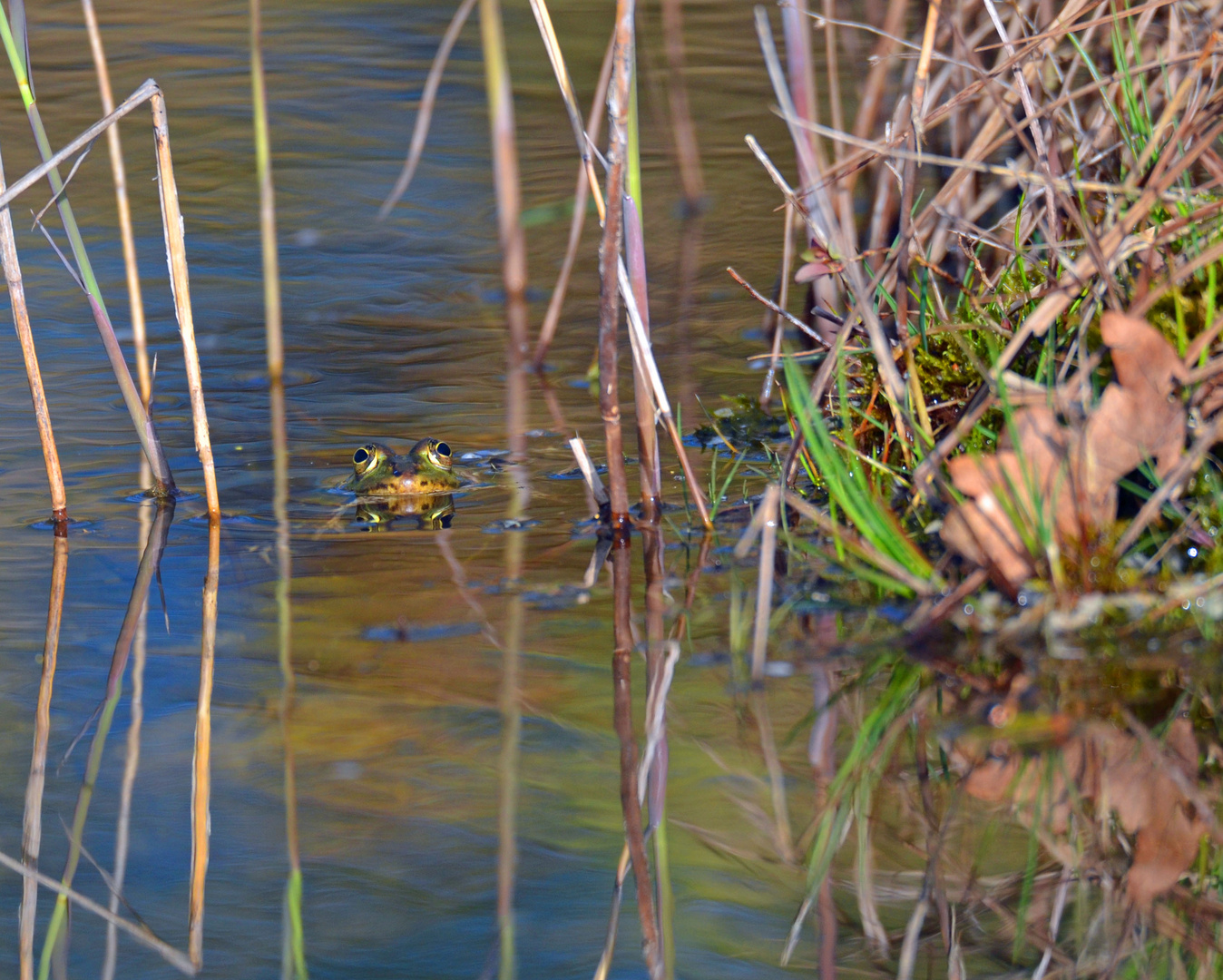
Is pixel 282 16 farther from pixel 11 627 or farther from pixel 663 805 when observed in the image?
pixel 663 805

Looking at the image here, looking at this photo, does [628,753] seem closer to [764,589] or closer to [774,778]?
[774,778]

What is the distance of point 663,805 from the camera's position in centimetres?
220

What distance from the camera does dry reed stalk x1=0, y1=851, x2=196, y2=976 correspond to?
1.88 m

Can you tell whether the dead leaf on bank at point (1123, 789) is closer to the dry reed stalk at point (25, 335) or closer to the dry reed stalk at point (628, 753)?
the dry reed stalk at point (628, 753)

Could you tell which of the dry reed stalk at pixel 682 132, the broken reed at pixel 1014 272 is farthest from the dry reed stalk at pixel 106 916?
the dry reed stalk at pixel 682 132

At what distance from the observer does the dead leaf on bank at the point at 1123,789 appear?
1982mm

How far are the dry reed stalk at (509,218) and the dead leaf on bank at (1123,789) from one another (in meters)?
2.36

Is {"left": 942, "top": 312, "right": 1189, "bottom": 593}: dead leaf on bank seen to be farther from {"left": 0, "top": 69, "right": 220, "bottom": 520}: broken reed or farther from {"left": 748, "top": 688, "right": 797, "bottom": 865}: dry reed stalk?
{"left": 0, "top": 69, "right": 220, "bottom": 520}: broken reed

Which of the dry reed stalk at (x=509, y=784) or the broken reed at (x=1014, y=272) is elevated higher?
the broken reed at (x=1014, y=272)

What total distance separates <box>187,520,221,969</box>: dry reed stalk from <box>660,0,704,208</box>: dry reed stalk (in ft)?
9.94

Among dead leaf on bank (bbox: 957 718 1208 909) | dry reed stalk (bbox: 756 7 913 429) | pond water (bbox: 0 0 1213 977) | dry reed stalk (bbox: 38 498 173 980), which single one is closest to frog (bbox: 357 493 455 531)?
pond water (bbox: 0 0 1213 977)

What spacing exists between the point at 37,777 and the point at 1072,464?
170 cm

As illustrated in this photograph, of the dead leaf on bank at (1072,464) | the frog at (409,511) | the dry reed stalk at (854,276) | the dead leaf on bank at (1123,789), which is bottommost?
the frog at (409,511)

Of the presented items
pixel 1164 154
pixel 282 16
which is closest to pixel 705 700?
pixel 1164 154
